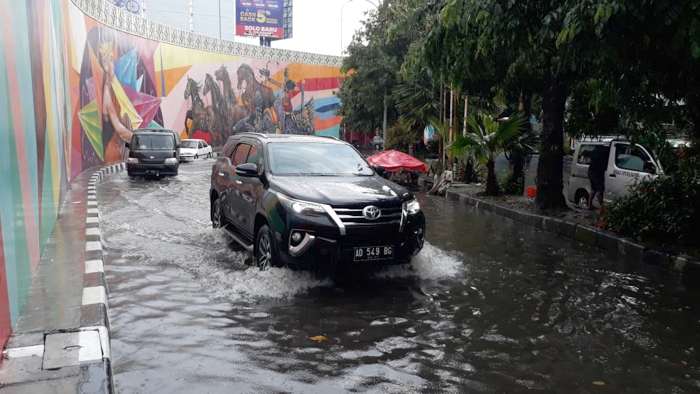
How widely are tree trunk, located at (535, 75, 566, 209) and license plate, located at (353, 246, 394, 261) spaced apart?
286 inches

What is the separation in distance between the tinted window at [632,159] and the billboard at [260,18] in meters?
48.0

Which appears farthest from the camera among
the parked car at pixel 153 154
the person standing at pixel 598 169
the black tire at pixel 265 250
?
the parked car at pixel 153 154

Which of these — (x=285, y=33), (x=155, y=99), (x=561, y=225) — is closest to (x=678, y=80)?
(x=561, y=225)

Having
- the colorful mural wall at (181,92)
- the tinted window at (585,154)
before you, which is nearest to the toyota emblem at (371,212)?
the tinted window at (585,154)

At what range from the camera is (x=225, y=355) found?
4453 mm

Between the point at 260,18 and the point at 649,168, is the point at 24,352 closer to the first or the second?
the point at 649,168

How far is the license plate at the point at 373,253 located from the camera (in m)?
6.01

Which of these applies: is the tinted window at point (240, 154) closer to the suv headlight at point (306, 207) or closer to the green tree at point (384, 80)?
the suv headlight at point (306, 207)

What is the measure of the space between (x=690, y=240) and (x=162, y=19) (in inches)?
3181

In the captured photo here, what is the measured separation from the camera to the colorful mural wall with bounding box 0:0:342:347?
16.4ft

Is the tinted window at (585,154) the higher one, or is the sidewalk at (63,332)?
the tinted window at (585,154)

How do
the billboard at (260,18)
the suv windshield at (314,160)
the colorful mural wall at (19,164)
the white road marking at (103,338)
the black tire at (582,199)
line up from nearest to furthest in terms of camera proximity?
the white road marking at (103,338)
the colorful mural wall at (19,164)
the suv windshield at (314,160)
the black tire at (582,199)
the billboard at (260,18)

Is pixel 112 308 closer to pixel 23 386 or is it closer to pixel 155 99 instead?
pixel 23 386

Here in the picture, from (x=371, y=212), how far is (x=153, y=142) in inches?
690
